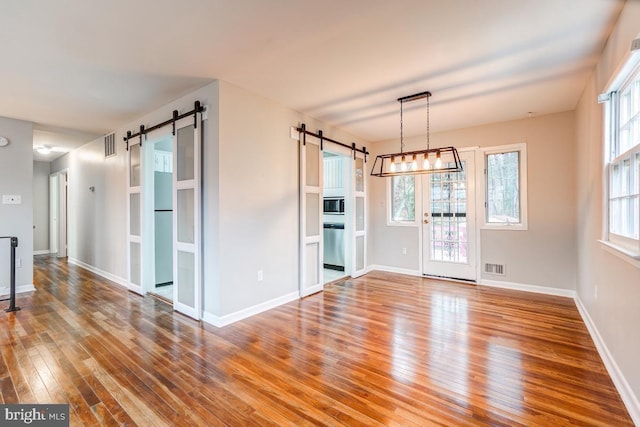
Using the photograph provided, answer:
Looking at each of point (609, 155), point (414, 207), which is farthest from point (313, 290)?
point (609, 155)

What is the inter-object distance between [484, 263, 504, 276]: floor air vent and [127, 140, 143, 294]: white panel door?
17.3 ft

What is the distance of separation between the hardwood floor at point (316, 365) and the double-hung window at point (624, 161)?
41.2 inches

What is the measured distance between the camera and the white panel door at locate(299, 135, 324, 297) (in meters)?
4.18

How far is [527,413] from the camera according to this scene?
180 centimetres

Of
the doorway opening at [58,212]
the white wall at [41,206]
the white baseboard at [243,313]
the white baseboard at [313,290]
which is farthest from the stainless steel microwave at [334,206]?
the white wall at [41,206]

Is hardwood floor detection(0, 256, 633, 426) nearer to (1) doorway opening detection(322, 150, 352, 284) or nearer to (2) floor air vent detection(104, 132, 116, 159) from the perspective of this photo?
(1) doorway opening detection(322, 150, 352, 284)

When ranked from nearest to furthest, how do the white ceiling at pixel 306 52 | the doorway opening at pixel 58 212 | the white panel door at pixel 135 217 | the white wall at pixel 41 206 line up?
the white ceiling at pixel 306 52, the white panel door at pixel 135 217, the doorway opening at pixel 58 212, the white wall at pixel 41 206

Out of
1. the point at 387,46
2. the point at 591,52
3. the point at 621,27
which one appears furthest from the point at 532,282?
the point at 387,46

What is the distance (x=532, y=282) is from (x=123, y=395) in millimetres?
5084

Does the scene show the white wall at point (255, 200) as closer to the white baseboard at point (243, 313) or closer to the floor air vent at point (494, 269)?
the white baseboard at point (243, 313)

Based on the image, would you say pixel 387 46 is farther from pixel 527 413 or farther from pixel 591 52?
pixel 527 413

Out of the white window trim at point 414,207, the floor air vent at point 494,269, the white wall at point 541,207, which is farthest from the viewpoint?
the white window trim at point 414,207

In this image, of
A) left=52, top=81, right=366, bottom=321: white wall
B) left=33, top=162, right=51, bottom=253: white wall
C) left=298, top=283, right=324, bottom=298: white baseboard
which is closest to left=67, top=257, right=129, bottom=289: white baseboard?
left=52, top=81, right=366, bottom=321: white wall

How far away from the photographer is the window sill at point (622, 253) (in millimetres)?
1698
